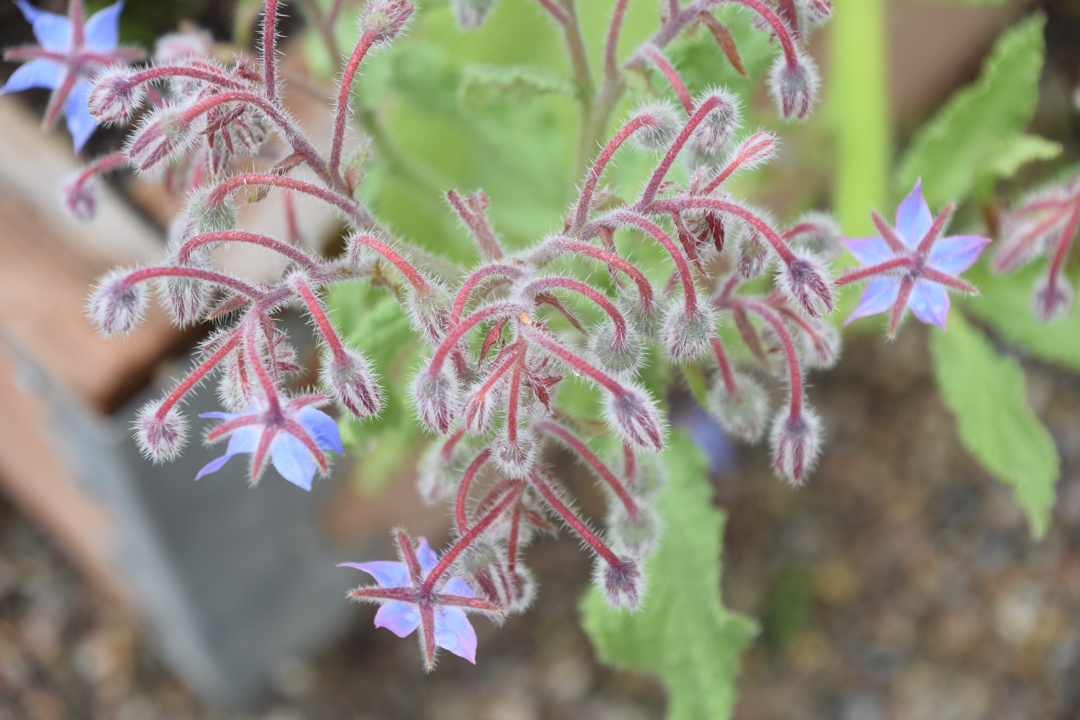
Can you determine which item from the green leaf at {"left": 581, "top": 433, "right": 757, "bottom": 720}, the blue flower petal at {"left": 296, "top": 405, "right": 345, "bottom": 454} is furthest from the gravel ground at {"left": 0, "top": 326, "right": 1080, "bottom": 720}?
the blue flower petal at {"left": 296, "top": 405, "right": 345, "bottom": 454}

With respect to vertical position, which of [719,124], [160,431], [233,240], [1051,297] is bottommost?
[160,431]

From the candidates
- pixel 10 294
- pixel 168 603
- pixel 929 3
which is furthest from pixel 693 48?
pixel 929 3

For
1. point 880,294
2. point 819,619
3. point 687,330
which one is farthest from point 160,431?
point 819,619

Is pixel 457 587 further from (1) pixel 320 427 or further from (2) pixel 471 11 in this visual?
(2) pixel 471 11

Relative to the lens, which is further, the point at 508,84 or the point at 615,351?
the point at 508,84

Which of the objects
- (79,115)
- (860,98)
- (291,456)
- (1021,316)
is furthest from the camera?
(860,98)
